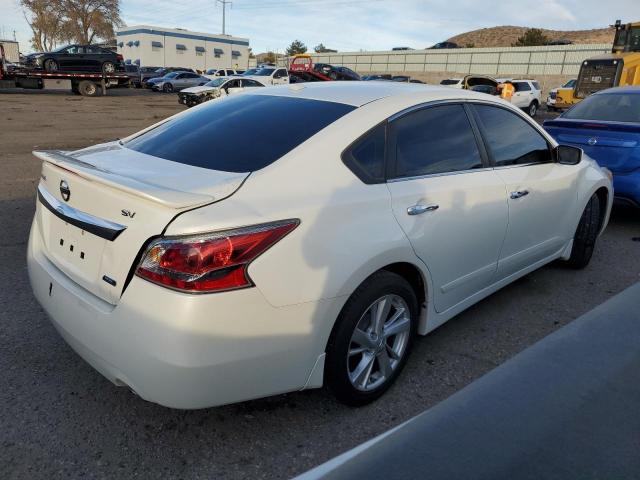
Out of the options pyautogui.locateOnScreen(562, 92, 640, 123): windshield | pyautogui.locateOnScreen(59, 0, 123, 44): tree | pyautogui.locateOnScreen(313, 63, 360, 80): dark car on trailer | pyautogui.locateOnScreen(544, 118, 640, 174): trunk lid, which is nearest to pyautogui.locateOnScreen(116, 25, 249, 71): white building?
pyautogui.locateOnScreen(59, 0, 123, 44): tree

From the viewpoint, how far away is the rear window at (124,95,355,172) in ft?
8.43

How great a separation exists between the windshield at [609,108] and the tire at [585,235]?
2241 millimetres

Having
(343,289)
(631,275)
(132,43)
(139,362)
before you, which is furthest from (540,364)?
(132,43)

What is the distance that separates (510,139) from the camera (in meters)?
3.68

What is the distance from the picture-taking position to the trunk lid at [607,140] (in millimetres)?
5707

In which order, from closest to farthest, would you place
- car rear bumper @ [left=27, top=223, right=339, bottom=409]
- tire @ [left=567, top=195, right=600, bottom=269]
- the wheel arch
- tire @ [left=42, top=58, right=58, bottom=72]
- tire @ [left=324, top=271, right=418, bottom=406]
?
car rear bumper @ [left=27, top=223, right=339, bottom=409]
tire @ [left=324, top=271, right=418, bottom=406]
the wheel arch
tire @ [left=567, top=195, right=600, bottom=269]
tire @ [left=42, top=58, right=58, bottom=72]

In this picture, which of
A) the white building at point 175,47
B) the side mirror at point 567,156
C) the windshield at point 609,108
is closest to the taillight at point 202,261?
the side mirror at point 567,156

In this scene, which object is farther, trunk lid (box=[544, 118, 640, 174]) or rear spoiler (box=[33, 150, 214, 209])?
trunk lid (box=[544, 118, 640, 174])

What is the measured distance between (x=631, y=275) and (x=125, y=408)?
434 centimetres

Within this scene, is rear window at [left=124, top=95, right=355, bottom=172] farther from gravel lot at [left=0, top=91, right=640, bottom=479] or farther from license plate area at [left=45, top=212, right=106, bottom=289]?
gravel lot at [left=0, top=91, right=640, bottom=479]

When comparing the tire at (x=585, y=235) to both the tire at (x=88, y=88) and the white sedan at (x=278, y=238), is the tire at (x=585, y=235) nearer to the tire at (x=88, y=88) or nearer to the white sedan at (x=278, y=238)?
the white sedan at (x=278, y=238)

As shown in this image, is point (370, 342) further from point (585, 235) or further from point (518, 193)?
point (585, 235)

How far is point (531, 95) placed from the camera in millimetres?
24812

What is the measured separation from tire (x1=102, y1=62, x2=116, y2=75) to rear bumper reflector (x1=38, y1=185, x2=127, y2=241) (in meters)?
29.1
